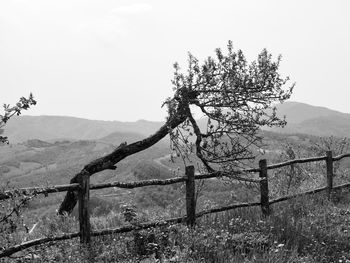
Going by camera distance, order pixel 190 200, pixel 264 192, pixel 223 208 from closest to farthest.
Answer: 1. pixel 190 200
2. pixel 223 208
3. pixel 264 192

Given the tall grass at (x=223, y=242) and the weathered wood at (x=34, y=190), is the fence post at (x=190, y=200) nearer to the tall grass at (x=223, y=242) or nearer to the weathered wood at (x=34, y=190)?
the tall grass at (x=223, y=242)

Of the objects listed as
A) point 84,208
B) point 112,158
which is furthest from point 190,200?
point 112,158

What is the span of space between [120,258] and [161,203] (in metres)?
28.9

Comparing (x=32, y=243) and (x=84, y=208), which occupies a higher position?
(x=84, y=208)

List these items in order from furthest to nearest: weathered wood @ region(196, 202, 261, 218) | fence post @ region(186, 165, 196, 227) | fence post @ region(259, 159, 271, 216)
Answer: fence post @ region(259, 159, 271, 216), weathered wood @ region(196, 202, 261, 218), fence post @ region(186, 165, 196, 227)

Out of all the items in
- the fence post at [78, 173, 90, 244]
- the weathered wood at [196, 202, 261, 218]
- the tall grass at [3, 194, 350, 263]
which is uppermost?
the fence post at [78, 173, 90, 244]

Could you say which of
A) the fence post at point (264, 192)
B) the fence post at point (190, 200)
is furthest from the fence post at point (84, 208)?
the fence post at point (264, 192)

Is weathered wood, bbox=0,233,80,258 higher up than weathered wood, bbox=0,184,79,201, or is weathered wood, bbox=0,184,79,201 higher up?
weathered wood, bbox=0,184,79,201

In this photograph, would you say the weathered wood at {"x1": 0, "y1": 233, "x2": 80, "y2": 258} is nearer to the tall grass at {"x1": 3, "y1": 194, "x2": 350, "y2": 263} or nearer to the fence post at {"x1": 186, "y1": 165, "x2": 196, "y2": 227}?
the tall grass at {"x1": 3, "y1": 194, "x2": 350, "y2": 263}

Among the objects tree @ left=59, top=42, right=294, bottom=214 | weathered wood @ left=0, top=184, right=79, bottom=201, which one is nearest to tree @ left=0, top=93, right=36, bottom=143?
weathered wood @ left=0, top=184, right=79, bottom=201

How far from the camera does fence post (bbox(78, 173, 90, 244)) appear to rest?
25.1ft

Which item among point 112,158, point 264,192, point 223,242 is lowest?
point 223,242

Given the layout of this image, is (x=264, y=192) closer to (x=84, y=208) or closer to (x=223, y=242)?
(x=223, y=242)

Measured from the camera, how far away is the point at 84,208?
303 inches
